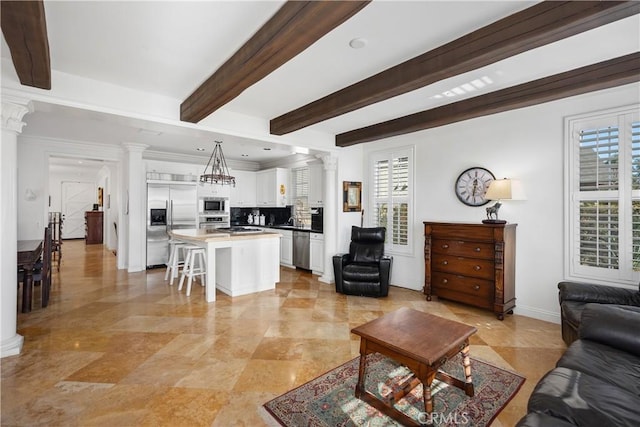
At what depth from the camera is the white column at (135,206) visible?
5953 millimetres

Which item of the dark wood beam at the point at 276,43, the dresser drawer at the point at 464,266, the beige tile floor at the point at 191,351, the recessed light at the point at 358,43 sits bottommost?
the beige tile floor at the point at 191,351

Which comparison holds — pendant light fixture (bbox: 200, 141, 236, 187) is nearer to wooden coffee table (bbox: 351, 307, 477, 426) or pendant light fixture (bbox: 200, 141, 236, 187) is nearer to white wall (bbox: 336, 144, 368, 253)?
white wall (bbox: 336, 144, 368, 253)

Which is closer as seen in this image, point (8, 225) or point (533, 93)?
point (8, 225)

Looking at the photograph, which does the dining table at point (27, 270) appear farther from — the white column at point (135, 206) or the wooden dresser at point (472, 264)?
the wooden dresser at point (472, 264)

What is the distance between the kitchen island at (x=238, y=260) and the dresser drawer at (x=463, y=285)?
2.49 metres

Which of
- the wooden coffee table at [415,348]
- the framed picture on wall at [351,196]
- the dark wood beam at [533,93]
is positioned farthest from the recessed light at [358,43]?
the framed picture on wall at [351,196]

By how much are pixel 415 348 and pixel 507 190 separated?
2.61 m

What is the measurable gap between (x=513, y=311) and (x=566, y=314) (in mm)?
1180

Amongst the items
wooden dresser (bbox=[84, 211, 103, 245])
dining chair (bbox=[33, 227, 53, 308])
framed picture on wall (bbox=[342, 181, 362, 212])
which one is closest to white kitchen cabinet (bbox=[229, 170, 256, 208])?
framed picture on wall (bbox=[342, 181, 362, 212])

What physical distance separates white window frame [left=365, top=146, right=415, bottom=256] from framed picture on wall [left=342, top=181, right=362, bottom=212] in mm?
167

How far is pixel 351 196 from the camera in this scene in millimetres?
5422

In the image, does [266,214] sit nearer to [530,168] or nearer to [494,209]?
[494,209]

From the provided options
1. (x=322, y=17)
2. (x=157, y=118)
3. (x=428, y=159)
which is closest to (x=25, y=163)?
(x=157, y=118)

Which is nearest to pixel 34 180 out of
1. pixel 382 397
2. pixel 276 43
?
pixel 276 43
